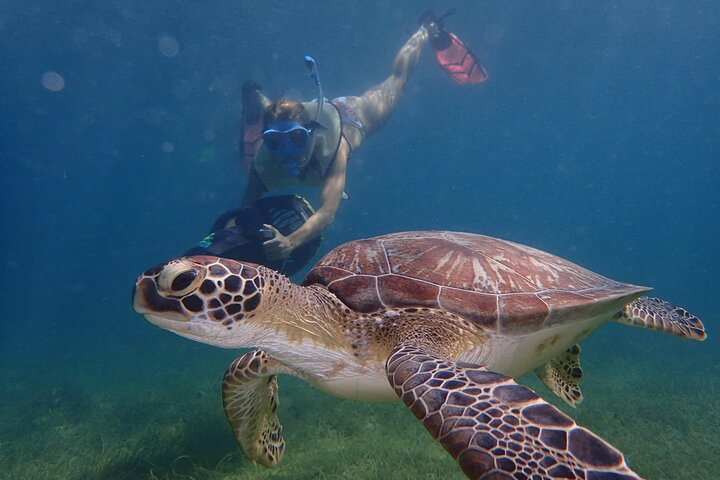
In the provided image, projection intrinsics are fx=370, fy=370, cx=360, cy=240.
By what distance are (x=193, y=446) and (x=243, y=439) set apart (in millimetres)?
2342

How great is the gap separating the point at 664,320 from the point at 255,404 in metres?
4.48

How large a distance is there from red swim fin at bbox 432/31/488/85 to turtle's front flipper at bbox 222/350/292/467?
1655 centimetres

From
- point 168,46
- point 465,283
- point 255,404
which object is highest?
point 168,46

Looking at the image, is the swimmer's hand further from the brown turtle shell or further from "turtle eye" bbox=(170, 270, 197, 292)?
"turtle eye" bbox=(170, 270, 197, 292)

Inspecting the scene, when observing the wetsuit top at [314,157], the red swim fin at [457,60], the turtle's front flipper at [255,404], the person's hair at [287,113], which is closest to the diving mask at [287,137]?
the person's hair at [287,113]

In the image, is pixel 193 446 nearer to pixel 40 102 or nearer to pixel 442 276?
pixel 442 276

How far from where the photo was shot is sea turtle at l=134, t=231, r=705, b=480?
1.50 meters

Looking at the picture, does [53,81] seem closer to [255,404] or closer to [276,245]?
[276,245]

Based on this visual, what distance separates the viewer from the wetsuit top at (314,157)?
782 centimetres

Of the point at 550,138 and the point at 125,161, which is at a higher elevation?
the point at 550,138

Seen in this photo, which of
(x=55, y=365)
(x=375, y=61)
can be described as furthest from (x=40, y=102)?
(x=375, y=61)

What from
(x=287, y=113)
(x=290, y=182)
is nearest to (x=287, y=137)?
(x=287, y=113)

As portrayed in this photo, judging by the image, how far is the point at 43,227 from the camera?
7919cm

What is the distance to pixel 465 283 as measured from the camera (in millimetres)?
2975
